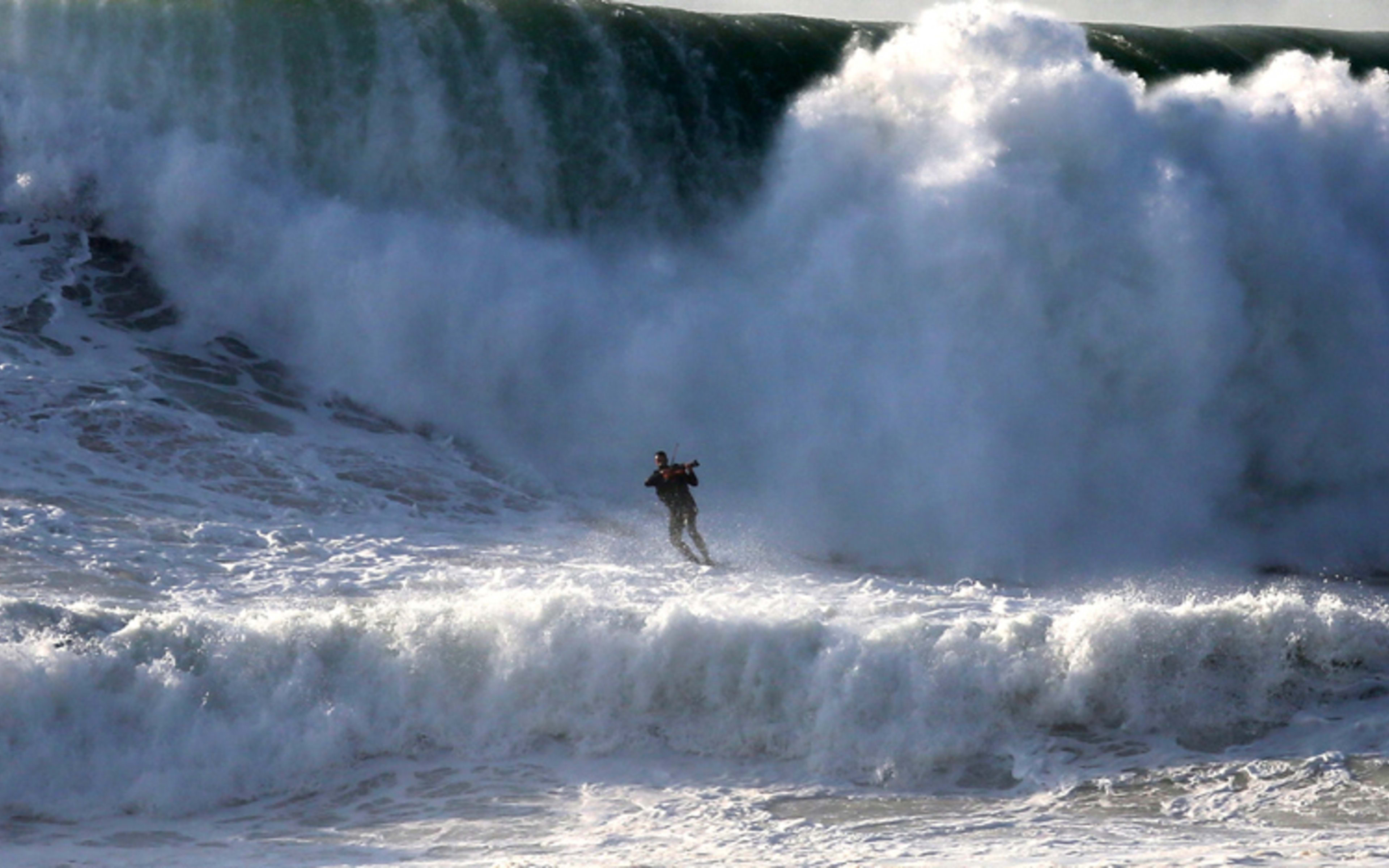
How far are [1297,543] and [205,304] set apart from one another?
1222 centimetres

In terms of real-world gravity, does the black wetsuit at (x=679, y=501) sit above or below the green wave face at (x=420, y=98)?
below

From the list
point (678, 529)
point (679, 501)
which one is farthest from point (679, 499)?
point (678, 529)

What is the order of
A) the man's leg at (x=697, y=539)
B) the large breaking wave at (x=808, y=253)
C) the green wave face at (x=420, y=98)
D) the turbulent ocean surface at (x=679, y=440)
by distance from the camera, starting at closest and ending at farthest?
1. the turbulent ocean surface at (x=679, y=440)
2. the man's leg at (x=697, y=539)
3. the large breaking wave at (x=808, y=253)
4. the green wave face at (x=420, y=98)

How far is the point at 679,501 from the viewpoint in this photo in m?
11.6

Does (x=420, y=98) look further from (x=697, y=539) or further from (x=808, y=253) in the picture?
(x=697, y=539)

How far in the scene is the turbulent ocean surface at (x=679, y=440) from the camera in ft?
24.6

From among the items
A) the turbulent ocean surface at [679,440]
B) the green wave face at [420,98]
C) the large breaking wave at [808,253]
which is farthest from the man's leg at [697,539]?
the green wave face at [420,98]

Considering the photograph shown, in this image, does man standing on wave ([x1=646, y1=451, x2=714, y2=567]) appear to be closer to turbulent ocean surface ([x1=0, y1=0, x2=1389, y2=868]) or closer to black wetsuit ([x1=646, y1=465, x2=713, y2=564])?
black wetsuit ([x1=646, y1=465, x2=713, y2=564])

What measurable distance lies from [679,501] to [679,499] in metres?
0.02

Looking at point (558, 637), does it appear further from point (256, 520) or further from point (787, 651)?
point (256, 520)

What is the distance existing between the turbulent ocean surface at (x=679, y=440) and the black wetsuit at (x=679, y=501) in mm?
345

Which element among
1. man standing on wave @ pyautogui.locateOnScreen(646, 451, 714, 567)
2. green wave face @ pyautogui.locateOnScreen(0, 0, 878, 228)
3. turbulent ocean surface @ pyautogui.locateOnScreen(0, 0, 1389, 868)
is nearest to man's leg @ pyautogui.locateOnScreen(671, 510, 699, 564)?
man standing on wave @ pyautogui.locateOnScreen(646, 451, 714, 567)

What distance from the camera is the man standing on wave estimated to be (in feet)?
38.2

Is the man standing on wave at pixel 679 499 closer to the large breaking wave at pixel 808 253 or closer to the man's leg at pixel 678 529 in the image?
the man's leg at pixel 678 529
